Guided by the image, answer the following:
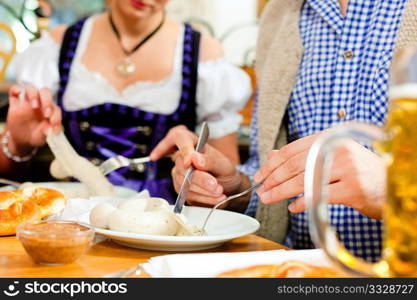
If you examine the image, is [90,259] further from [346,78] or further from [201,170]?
[346,78]

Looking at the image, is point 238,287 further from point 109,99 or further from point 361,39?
point 109,99

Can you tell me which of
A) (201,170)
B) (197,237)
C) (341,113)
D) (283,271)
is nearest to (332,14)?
(341,113)

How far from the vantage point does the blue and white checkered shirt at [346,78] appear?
3.90ft

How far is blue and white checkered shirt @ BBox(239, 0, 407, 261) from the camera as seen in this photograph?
1.19 m

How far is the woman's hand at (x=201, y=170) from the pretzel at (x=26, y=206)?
22cm

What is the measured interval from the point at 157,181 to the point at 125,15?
17.9 inches

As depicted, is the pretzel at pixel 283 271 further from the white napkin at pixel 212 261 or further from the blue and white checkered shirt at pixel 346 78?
the blue and white checkered shirt at pixel 346 78

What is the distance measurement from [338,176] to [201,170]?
1.21 ft

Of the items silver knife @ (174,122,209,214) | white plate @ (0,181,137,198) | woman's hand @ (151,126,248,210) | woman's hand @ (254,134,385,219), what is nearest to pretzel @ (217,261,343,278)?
woman's hand @ (254,134,385,219)

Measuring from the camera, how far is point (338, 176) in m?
0.74

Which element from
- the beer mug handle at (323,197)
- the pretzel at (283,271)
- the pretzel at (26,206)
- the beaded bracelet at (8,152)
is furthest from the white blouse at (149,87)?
the beer mug handle at (323,197)

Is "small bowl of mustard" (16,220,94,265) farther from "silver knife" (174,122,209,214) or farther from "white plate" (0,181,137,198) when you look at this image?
"white plate" (0,181,137,198)

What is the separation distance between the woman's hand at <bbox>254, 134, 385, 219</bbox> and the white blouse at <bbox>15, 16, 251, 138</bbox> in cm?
90

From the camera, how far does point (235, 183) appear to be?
1187mm
